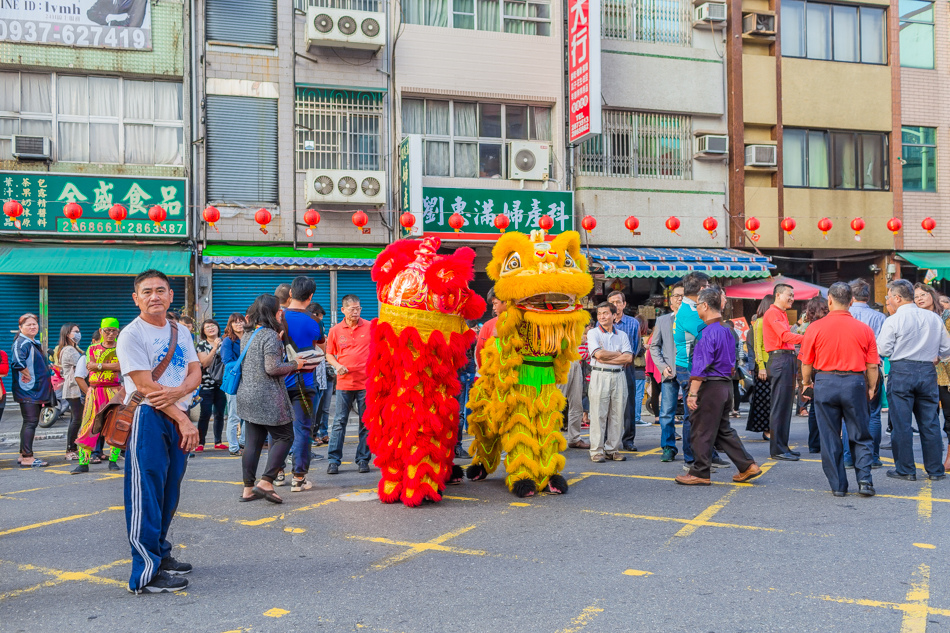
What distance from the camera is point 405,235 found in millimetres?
16375

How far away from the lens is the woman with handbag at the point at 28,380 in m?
8.94

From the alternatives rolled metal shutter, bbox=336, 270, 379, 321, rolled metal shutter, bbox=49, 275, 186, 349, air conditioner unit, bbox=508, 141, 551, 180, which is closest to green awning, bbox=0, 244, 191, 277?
rolled metal shutter, bbox=49, 275, 186, 349

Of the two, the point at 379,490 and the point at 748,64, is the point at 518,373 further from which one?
the point at 748,64

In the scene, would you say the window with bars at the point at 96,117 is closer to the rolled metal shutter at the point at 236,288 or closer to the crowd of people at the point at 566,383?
the rolled metal shutter at the point at 236,288

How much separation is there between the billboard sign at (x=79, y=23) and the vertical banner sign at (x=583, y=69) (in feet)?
27.1

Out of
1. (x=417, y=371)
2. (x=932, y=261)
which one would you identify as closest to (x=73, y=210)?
(x=417, y=371)

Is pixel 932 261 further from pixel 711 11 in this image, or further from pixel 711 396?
pixel 711 396

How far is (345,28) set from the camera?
15.6m

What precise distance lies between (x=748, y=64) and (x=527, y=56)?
5.29 metres

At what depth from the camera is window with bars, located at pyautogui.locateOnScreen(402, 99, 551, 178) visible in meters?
17.0

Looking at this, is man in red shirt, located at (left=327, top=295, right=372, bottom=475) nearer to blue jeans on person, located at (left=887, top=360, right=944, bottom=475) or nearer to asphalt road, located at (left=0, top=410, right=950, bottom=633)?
asphalt road, located at (left=0, top=410, right=950, bottom=633)

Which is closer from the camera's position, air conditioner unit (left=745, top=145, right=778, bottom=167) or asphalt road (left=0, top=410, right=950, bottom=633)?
asphalt road (left=0, top=410, right=950, bottom=633)

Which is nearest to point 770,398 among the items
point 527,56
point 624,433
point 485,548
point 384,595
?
point 624,433

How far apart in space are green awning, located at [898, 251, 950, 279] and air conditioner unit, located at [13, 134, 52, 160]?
60.1 ft
